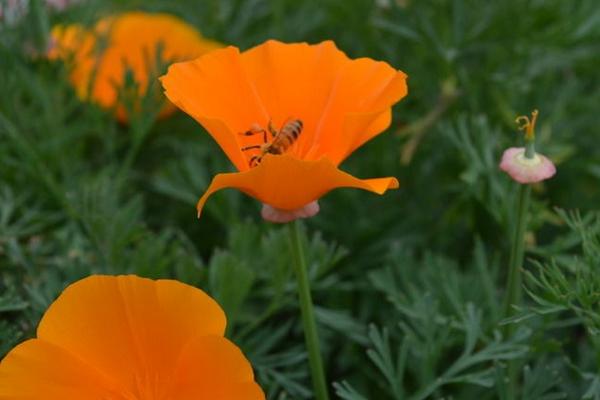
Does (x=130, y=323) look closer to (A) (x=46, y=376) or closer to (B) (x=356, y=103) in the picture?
(A) (x=46, y=376)

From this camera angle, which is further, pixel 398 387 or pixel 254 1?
pixel 254 1

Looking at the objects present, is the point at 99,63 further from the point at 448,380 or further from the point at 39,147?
the point at 448,380

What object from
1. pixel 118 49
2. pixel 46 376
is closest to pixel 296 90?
pixel 46 376

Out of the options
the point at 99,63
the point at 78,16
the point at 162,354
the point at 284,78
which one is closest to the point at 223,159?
the point at 99,63

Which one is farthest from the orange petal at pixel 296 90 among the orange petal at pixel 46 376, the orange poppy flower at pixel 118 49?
the orange poppy flower at pixel 118 49

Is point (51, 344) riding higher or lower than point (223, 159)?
higher

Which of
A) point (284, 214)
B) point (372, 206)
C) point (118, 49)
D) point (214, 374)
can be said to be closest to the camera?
point (214, 374)

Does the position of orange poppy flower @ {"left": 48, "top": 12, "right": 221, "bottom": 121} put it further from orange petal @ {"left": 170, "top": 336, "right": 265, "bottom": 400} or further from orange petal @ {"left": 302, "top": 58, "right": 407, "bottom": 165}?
orange petal @ {"left": 170, "top": 336, "right": 265, "bottom": 400}

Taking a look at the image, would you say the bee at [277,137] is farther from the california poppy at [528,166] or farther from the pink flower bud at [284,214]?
the california poppy at [528,166]
